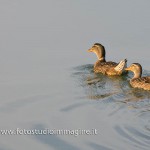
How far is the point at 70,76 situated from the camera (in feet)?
46.2

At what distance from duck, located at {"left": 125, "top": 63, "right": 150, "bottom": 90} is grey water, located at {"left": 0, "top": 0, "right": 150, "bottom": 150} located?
0.17m

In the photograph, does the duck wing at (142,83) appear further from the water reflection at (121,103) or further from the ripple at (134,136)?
the ripple at (134,136)

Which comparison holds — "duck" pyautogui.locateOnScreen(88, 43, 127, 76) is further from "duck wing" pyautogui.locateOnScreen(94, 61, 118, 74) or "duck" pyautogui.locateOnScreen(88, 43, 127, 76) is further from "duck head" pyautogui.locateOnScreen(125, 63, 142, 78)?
"duck head" pyautogui.locateOnScreen(125, 63, 142, 78)

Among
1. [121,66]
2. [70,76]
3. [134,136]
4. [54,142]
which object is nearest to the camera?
[54,142]

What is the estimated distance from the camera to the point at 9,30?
16828mm

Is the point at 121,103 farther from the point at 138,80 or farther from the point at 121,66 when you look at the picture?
the point at 121,66

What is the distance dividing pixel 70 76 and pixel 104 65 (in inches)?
47.8

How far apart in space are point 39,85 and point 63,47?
306 centimetres

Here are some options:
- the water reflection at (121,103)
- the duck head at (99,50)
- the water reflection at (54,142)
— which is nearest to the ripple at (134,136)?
the water reflection at (121,103)

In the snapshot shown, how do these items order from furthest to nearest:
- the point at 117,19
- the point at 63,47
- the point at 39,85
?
the point at 117,19 → the point at 63,47 → the point at 39,85

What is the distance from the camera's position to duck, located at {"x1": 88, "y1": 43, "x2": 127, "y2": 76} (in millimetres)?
14570

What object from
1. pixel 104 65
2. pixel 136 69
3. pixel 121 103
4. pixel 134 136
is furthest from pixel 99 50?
pixel 134 136

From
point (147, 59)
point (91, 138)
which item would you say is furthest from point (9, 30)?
point (91, 138)

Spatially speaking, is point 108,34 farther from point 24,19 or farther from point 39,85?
point 39,85
